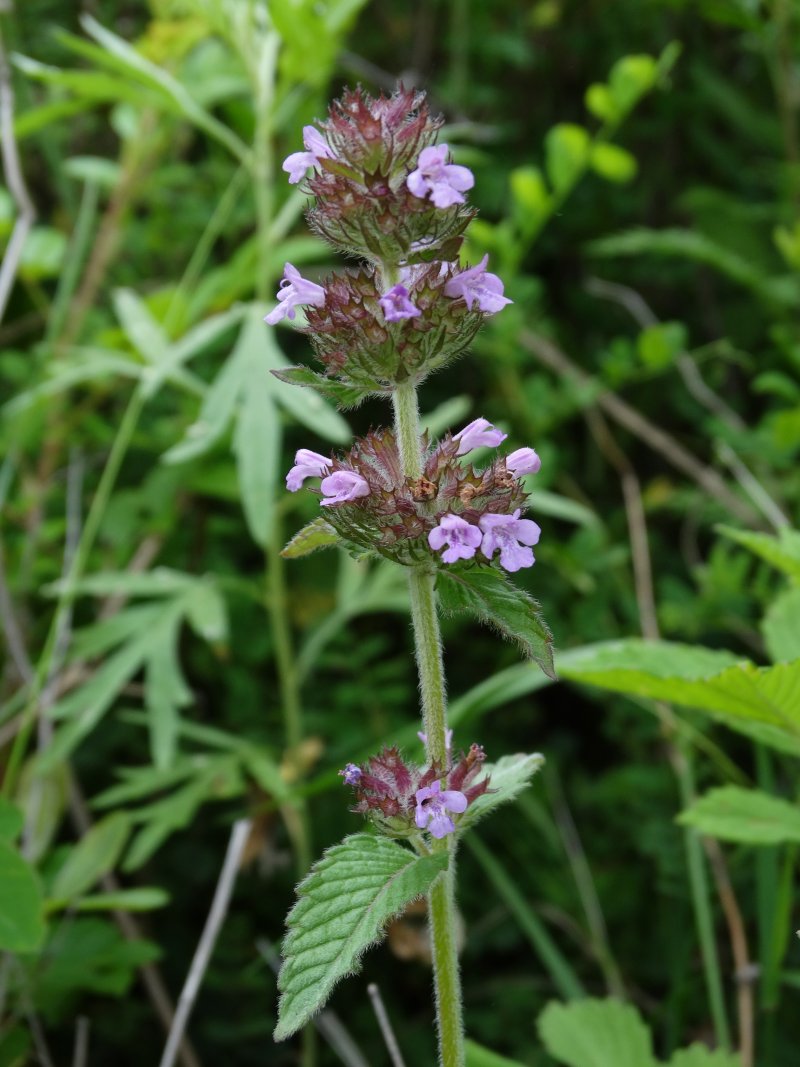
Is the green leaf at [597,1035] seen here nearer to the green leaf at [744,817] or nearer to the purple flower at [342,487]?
the green leaf at [744,817]

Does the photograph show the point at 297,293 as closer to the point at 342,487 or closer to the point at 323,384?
the point at 323,384

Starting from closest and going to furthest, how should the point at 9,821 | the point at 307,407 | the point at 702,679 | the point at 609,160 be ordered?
the point at 702,679 < the point at 9,821 < the point at 307,407 < the point at 609,160

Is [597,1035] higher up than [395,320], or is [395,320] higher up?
[395,320]

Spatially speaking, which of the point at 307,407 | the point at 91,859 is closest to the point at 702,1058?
the point at 91,859

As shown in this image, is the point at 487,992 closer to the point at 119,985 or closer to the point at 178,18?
the point at 119,985

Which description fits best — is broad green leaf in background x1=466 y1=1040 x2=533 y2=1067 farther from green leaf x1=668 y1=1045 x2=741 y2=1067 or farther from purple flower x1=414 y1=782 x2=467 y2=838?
purple flower x1=414 y1=782 x2=467 y2=838

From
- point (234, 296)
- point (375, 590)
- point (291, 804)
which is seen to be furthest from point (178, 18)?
point (291, 804)

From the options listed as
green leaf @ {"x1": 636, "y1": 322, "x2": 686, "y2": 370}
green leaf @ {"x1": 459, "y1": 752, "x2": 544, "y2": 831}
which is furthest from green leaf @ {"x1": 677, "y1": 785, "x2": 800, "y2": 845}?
green leaf @ {"x1": 636, "y1": 322, "x2": 686, "y2": 370}
